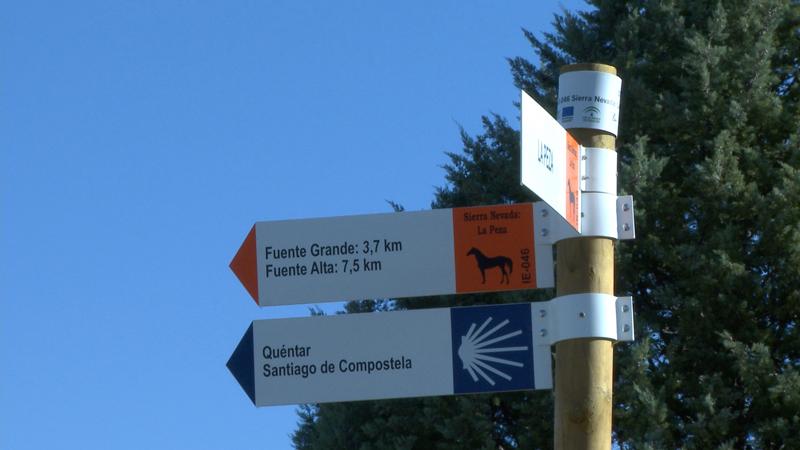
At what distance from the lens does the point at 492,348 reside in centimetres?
448

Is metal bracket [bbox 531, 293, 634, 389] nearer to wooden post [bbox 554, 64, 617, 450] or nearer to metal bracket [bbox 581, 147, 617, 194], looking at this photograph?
wooden post [bbox 554, 64, 617, 450]

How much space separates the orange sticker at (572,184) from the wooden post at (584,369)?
0.11 metres

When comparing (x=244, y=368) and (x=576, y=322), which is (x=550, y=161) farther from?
(x=244, y=368)

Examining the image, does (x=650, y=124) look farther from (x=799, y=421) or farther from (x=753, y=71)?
(x=799, y=421)

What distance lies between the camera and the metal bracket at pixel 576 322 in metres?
4.25

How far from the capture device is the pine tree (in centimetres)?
1091

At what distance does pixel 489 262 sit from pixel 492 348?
31 centimetres

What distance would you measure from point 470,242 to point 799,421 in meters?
6.93

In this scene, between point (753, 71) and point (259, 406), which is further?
point (753, 71)

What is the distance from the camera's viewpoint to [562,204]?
419cm

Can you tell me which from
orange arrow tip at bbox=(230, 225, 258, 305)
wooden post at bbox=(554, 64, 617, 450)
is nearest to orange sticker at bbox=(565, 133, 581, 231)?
wooden post at bbox=(554, 64, 617, 450)

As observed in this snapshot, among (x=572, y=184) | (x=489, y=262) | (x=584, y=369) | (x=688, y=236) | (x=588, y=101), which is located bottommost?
(x=584, y=369)

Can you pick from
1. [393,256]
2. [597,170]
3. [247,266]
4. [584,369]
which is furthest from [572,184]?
[247,266]

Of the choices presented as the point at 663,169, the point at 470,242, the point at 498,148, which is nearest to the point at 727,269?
the point at 663,169
